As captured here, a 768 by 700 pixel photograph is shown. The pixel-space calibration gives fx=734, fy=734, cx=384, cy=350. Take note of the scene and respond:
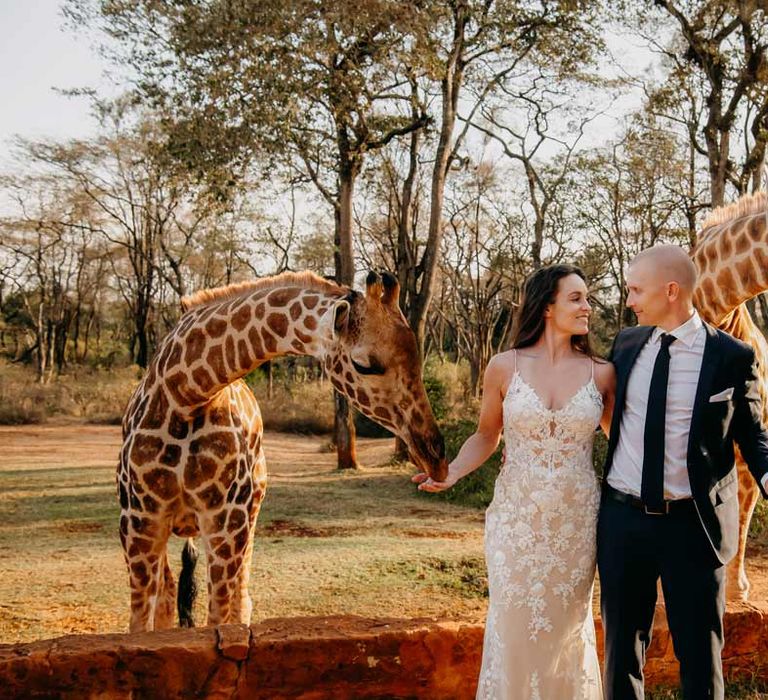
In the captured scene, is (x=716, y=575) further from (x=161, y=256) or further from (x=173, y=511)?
(x=161, y=256)

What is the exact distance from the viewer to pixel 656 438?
8.04ft

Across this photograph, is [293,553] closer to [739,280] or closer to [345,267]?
[739,280]

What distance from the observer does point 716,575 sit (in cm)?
244

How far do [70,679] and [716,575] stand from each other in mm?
2376

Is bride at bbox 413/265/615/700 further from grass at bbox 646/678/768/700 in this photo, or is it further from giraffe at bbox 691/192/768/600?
giraffe at bbox 691/192/768/600

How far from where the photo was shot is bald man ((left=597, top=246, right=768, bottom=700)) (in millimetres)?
2426

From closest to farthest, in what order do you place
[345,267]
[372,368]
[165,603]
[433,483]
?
[433,483]
[372,368]
[165,603]
[345,267]

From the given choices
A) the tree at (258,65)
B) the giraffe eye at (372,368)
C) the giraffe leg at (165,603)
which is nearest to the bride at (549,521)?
→ the giraffe eye at (372,368)

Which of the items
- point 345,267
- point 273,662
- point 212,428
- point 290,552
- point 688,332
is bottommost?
point 290,552

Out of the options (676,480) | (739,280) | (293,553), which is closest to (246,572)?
(676,480)

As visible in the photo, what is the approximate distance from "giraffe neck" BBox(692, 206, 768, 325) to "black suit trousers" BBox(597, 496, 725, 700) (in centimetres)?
246

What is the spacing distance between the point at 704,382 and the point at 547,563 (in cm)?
83

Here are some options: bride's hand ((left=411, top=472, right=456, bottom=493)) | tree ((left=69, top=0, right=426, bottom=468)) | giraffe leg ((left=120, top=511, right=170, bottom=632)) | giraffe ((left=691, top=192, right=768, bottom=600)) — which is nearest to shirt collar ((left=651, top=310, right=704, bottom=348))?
bride's hand ((left=411, top=472, right=456, bottom=493))

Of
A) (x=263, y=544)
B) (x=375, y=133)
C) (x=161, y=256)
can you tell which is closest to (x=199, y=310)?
(x=263, y=544)
